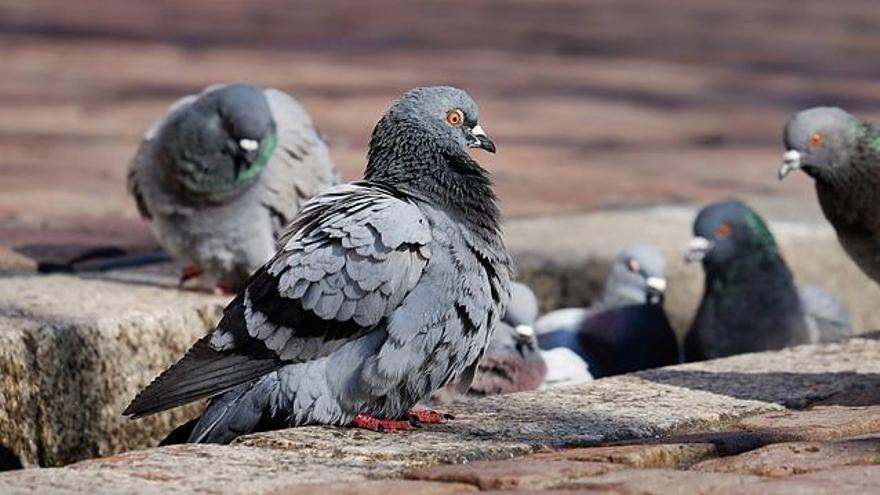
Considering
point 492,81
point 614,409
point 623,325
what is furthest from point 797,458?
point 492,81

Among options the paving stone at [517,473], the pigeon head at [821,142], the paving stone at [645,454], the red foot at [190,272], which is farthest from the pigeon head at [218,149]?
the paving stone at [517,473]

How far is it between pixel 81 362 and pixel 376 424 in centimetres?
105

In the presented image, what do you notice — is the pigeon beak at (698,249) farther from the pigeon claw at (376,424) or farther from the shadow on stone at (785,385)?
the pigeon claw at (376,424)

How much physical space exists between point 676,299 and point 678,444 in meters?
3.53

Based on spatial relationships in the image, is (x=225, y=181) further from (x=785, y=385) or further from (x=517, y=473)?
(x=517, y=473)

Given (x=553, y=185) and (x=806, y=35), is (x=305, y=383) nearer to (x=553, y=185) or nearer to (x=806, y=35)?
(x=553, y=185)

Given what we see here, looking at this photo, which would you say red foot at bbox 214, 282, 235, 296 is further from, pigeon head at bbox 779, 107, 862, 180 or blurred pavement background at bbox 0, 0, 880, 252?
pigeon head at bbox 779, 107, 862, 180

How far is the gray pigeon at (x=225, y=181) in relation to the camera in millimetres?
5910

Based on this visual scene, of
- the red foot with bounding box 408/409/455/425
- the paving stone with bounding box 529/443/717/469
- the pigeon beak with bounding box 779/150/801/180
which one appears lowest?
the red foot with bounding box 408/409/455/425

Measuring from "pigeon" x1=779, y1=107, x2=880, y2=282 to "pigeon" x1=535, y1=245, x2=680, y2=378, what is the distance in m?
0.61

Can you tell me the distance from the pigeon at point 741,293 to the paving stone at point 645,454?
2636 millimetres

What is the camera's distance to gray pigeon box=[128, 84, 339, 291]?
5.91m

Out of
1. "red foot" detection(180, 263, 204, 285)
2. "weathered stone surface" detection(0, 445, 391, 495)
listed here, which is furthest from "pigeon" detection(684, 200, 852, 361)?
"weathered stone surface" detection(0, 445, 391, 495)

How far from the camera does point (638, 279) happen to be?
662cm
